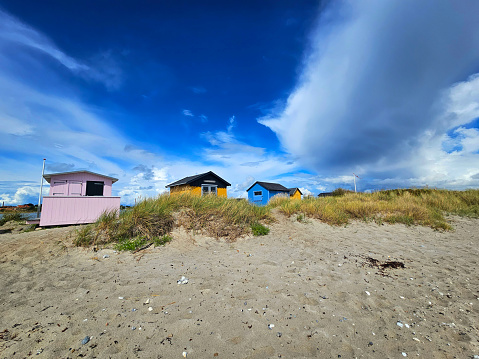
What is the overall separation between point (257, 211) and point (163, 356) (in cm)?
710

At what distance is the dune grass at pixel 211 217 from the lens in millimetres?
6129

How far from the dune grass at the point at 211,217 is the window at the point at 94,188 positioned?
1190cm

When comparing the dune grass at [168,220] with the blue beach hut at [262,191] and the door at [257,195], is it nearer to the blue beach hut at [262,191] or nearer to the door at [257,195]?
the blue beach hut at [262,191]

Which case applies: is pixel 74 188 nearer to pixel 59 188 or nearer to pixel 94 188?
pixel 59 188

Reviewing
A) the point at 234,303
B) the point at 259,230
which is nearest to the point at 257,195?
the point at 259,230

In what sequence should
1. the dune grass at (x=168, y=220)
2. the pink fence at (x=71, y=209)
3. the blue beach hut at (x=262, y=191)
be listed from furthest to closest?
the blue beach hut at (x=262, y=191) < the pink fence at (x=71, y=209) < the dune grass at (x=168, y=220)

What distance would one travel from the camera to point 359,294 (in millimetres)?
3617

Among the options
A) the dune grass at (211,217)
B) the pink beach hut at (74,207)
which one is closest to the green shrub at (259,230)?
the dune grass at (211,217)

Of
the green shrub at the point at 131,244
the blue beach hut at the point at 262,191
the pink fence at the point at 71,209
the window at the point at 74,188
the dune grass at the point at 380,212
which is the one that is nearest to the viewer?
the green shrub at the point at 131,244

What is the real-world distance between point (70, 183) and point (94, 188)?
159 centimetres

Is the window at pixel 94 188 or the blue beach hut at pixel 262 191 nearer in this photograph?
the window at pixel 94 188

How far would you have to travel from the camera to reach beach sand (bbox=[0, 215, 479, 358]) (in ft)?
7.86

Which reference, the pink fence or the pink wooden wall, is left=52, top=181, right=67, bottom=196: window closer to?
the pink wooden wall

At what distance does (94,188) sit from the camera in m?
16.9
